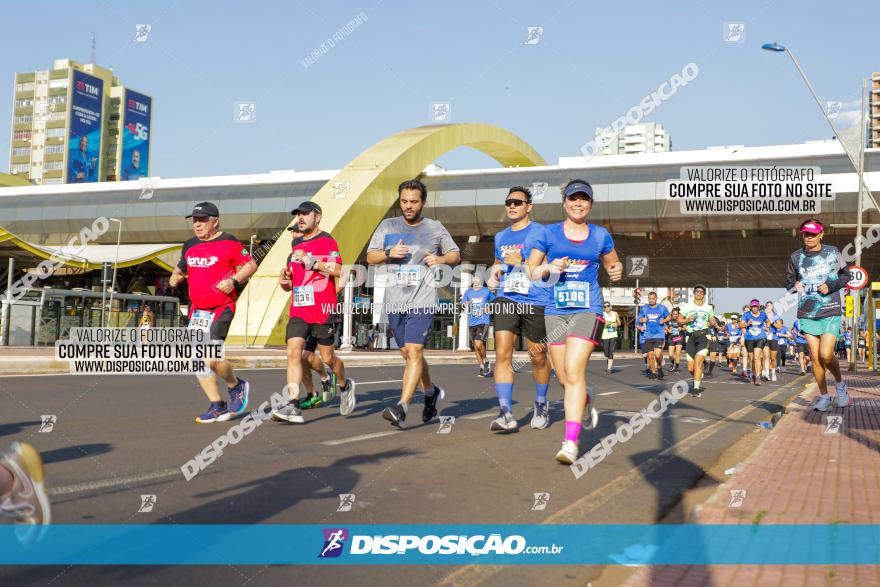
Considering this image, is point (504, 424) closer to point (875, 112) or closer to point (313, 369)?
point (313, 369)

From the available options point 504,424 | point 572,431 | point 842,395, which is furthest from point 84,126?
point 572,431

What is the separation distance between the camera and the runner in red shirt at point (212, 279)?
24.1ft

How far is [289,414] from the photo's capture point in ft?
24.4

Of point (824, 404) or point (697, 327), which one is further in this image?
point (697, 327)

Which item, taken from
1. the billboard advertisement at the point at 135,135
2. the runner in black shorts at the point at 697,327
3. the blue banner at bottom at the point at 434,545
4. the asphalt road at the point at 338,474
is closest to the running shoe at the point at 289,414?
the asphalt road at the point at 338,474

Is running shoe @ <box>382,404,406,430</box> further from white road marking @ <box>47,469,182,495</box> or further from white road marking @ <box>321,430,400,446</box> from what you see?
white road marking @ <box>47,469,182,495</box>

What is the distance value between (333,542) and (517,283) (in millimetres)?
4240

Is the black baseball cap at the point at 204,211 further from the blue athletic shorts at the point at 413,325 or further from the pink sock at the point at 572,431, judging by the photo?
the pink sock at the point at 572,431

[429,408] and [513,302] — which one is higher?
[513,302]

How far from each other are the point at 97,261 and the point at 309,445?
34368 mm

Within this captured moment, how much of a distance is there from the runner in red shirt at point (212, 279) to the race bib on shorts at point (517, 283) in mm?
2262

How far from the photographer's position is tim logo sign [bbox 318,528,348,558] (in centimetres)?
332

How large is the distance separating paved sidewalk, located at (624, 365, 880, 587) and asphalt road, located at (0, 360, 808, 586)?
371 millimetres

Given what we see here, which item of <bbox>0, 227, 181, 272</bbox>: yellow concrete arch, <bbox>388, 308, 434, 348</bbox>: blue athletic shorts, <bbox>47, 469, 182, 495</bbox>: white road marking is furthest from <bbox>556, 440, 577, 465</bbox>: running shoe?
<bbox>0, 227, 181, 272</bbox>: yellow concrete arch
